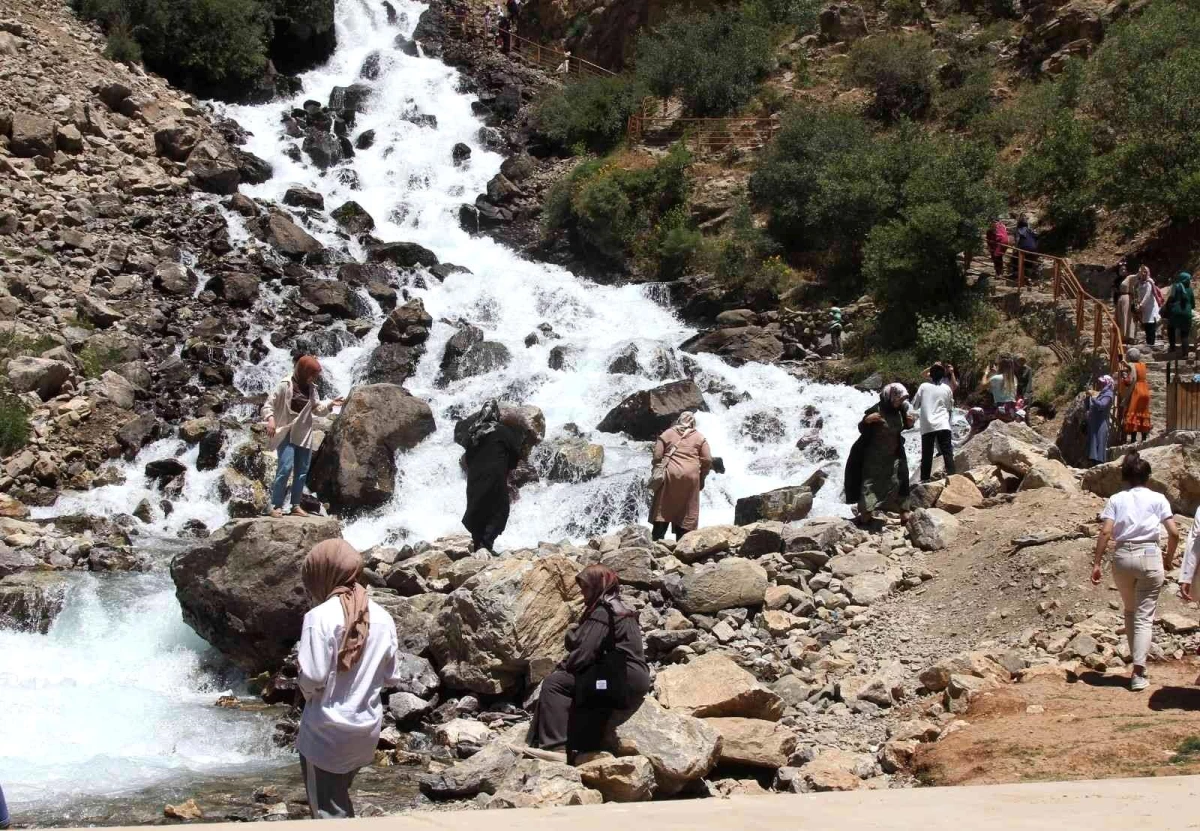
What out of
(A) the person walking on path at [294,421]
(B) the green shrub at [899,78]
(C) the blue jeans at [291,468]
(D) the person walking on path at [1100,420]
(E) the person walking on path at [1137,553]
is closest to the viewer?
(E) the person walking on path at [1137,553]

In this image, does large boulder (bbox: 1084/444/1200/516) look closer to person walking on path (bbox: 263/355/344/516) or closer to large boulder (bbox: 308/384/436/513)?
person walking on path (bbox: 263/355/344/516)

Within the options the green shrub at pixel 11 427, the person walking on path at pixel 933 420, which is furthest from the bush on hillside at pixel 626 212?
the person walking on path at pixel 933 420

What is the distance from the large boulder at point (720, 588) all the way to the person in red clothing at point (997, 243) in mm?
14620

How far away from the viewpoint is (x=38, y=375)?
58.4 ft

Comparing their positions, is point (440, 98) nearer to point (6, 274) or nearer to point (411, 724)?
point (6, 274)

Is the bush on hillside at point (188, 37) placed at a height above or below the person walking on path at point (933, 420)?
above

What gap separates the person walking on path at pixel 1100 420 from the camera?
14.0 m

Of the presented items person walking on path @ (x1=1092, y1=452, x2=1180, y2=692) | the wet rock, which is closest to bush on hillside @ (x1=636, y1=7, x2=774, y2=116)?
the wet rock

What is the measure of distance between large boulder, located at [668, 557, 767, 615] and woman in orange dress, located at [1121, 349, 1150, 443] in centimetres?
677

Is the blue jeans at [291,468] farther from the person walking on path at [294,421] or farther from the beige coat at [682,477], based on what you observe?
the beige coat at [682,477]

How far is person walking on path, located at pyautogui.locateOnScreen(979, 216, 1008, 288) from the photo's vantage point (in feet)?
73.8

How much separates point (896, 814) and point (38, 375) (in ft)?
54.3

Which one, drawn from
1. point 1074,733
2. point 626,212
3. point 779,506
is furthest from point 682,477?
point 626,212

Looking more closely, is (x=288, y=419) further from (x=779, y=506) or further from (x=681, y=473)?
(x=779, y=506)
